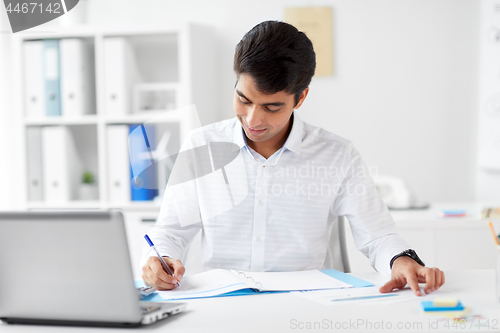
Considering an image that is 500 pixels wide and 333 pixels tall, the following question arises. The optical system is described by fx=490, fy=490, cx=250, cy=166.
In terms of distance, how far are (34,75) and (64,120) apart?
270 mm

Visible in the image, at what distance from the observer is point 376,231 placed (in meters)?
1.32

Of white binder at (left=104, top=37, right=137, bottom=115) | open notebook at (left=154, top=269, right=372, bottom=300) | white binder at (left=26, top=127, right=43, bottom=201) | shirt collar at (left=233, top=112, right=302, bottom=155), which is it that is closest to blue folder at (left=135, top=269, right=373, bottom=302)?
open notebook at (left=154, top=269, right=372, bottom=300)

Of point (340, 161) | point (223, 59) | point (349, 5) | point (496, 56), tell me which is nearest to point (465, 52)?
point (496, 56)

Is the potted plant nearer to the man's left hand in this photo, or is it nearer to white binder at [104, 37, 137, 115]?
white binder at [104, 37, 137, 115]

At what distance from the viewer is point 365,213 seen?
134cm

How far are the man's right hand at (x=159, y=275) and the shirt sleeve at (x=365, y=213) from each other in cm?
50

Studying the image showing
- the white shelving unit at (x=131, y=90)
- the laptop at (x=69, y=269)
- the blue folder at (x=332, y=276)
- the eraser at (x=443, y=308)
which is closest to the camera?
the laptop at (x=69, y=269)

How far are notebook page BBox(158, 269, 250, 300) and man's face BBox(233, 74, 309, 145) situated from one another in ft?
1.25

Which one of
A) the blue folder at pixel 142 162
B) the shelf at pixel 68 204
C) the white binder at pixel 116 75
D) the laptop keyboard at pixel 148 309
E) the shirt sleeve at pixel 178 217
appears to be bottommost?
the laptop keyboard at pixel 148 309

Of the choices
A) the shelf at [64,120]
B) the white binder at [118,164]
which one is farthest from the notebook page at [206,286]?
the shelf at [64,120]

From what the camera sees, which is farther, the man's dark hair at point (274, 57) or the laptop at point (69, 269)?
the man's dark hair at point (274, 57)

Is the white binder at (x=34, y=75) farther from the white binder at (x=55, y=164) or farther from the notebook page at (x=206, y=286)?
the notebook page at (x=206, y=286)

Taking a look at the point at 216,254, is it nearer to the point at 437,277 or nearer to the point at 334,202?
the point at 334,202

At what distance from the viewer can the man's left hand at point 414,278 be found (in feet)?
3.34
